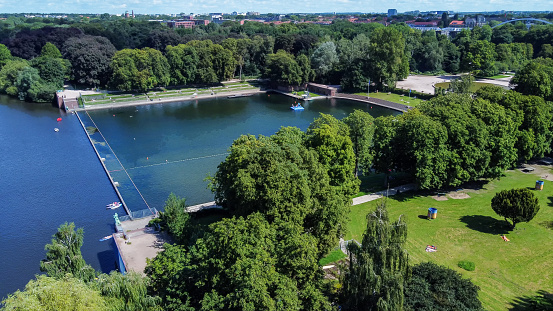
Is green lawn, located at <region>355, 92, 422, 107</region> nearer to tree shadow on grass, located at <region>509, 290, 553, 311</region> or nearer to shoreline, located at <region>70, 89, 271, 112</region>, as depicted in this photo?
shoreline, located at <region>70, 89, 271, 112</region>

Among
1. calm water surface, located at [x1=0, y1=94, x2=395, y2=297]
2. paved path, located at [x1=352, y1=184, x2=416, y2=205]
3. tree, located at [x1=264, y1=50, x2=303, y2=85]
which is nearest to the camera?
calm water surface, located at [x1=0, y1=94, x2=395, y2=297]

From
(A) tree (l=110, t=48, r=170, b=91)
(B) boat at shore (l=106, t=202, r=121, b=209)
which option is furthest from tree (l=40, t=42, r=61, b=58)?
(B) boat at shore (l=106, t=202, r=121, b=209)

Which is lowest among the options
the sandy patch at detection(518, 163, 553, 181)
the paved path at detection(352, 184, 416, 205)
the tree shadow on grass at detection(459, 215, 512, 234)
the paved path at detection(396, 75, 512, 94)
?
the tree shadow on grass at detection(459, 215, 512, 234)

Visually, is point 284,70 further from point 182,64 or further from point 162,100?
point 162,100

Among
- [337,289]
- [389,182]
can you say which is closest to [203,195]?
Result: [389,182]

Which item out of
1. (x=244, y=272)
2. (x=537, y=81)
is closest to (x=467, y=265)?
(x=244, y=272)
